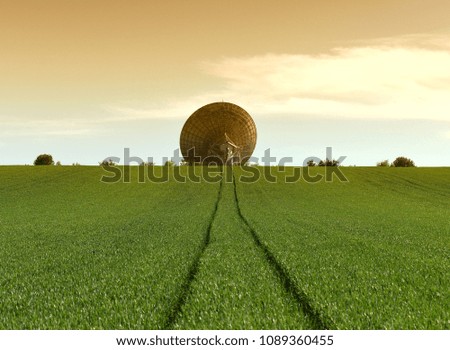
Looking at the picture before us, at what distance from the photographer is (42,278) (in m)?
11.8

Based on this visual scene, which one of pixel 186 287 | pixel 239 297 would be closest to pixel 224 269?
pixel 186 287

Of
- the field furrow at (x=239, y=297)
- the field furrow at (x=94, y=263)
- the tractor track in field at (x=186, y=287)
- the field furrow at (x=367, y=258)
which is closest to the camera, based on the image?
the field furrow at (x=239, y=297)

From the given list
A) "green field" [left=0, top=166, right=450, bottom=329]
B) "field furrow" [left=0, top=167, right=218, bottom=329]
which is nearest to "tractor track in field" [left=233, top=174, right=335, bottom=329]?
"green field" [left=0, top=166, right=450, bottom=329]

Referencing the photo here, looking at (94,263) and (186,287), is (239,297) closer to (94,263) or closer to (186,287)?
(186,287)

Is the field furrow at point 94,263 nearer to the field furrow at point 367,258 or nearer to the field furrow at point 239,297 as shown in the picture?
the field furrow at point 239,297

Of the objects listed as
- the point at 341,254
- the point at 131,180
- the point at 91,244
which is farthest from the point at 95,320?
the point at 131,180

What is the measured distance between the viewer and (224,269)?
12352 millimetres

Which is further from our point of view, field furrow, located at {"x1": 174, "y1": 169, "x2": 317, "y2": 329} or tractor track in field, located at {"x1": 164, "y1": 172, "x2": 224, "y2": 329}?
tractor track in field, located at {"x1": 164, "y1": 172, "x2": 224, "y2": 329}

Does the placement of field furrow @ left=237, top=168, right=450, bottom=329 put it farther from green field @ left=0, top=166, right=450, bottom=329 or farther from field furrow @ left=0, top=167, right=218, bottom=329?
field furrow @ left=0, top=167, right=218, bottom=329

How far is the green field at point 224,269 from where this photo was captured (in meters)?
8.32

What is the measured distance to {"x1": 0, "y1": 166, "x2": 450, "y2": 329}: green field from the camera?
832cm

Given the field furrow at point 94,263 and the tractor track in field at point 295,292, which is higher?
the tractor track in field at point 295,292

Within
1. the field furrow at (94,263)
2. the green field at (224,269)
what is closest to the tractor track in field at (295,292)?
the green field at (224,269)

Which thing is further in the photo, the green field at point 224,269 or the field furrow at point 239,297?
the green field at point 224,269
